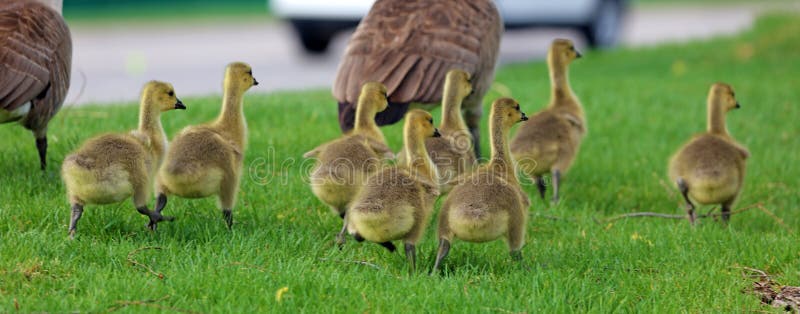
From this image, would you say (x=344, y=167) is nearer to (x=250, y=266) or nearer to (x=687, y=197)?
(x=250, y=266)

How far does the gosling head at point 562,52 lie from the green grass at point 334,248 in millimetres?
911

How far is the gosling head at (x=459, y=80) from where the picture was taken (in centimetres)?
691

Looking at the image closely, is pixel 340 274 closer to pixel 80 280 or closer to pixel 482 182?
pixel 482 182

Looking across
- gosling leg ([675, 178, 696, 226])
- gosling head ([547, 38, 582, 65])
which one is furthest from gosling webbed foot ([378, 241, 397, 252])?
gosling head ([547, 38, 582, 65])

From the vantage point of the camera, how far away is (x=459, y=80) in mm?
6918

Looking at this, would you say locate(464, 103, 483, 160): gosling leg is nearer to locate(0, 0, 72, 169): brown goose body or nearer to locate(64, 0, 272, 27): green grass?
locate(0, 0, 72, 169): brown goose body

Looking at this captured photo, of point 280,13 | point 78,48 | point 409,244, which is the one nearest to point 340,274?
point 409,244

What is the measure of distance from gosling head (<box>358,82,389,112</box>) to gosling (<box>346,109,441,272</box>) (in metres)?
0.79

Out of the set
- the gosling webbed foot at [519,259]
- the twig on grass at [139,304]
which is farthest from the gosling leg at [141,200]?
the gosling webbed foot at [519,259]

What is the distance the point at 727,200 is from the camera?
22.9 ft

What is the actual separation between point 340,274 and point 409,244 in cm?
42

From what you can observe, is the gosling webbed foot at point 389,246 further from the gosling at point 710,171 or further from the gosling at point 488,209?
the gosling at point 710,171

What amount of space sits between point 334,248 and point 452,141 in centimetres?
133

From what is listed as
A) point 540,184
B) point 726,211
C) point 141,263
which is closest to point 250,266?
point 141,263
